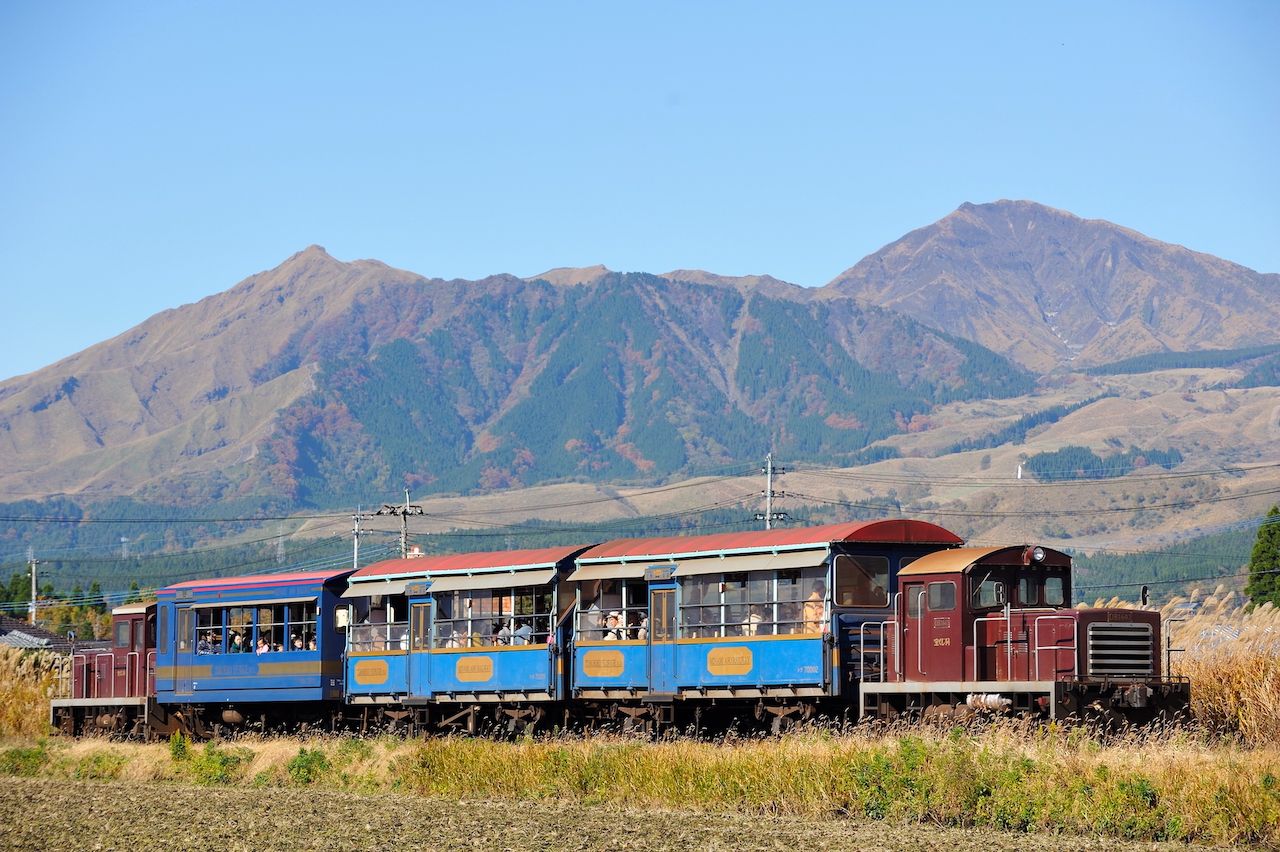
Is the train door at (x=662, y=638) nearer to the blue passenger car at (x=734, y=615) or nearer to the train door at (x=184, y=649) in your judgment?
the blue passenger car at (x=734, y=615)

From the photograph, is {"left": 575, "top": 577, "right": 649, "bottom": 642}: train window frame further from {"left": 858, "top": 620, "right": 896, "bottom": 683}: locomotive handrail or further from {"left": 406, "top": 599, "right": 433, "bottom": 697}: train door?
{"left": 858, "top": 620, "right": 896, "bottom": 683}: locomotive handrail

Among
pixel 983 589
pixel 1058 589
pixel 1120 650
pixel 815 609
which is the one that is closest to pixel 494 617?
pixel 815 609

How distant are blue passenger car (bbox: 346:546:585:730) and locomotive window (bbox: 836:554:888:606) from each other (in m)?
7.39

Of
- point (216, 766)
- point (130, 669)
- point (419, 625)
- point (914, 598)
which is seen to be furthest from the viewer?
point (130, 669)

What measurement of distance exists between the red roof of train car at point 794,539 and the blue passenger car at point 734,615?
35 mm

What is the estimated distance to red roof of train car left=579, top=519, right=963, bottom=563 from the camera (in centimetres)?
3422

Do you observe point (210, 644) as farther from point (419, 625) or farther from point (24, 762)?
point (24, 762)

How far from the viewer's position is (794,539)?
1361 inches

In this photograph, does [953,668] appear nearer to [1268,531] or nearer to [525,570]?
[525,570]

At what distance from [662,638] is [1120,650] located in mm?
10050

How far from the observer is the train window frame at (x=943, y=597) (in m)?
32.1

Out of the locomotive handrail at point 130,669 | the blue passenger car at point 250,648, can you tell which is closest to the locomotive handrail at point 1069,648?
the blue passenger car at point 250,648

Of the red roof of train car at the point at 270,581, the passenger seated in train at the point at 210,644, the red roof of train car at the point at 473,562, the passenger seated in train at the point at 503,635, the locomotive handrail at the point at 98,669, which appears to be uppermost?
the red roof of train car at the point at 473,562

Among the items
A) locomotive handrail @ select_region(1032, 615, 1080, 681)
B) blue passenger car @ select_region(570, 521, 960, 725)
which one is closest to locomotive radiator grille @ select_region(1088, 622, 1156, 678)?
locomotive handrail @ select_region(1032, 615, 1080, 681)
